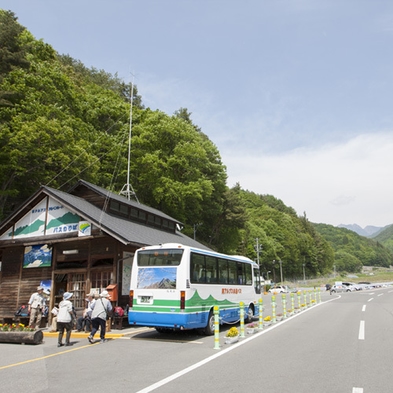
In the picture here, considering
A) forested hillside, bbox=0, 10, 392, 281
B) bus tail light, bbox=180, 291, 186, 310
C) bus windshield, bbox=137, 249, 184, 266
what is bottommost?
bus tail light, bbox=180, 291, 186, 310

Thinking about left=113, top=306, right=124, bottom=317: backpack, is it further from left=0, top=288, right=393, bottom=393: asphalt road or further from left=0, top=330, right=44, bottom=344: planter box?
left=0, top=330, right=44, bottom=344: planter box

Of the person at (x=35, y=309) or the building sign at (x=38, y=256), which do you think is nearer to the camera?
the person at (x=35, y=309)

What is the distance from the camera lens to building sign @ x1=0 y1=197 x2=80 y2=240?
699 inches

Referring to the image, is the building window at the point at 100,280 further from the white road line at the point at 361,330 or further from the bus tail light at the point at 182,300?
the white road line at the point at 361,330

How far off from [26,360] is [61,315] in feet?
7.32

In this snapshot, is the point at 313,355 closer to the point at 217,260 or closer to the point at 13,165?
the point at 217,260

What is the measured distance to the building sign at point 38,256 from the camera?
18266 mm

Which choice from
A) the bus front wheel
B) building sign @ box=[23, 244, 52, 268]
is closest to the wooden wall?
building sign @ box=[23, 244, 52, 268]

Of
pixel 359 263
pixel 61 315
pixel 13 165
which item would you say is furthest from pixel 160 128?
pixel 359 263

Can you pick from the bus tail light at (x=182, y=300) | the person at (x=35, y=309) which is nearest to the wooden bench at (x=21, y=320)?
the person at (x=35, y=309)

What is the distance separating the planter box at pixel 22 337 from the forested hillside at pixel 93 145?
14.6m

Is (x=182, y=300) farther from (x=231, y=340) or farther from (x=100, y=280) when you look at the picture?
(x=100, y=280)

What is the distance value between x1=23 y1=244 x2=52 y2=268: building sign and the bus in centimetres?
700

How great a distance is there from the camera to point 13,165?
24500 millimetres
